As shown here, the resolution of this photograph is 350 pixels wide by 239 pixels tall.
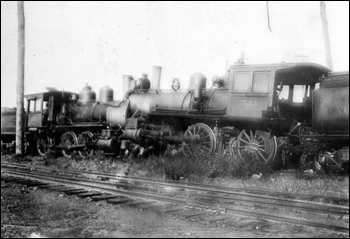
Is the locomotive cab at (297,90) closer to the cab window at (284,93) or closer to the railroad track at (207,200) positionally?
the cab window at (284,93)

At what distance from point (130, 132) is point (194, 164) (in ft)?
12.5

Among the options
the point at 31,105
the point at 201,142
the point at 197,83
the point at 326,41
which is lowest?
the point at 201,142

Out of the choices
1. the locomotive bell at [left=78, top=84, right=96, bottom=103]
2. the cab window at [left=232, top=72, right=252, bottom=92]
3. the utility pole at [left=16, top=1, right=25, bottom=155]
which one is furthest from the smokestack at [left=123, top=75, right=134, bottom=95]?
the cab window at [left=232, top=72, right=252, bottom=92]

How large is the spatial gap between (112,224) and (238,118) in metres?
6.29

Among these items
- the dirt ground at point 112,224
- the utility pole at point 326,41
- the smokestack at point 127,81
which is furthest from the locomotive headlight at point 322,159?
the smokestack at point 127,81

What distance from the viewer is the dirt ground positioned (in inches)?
193

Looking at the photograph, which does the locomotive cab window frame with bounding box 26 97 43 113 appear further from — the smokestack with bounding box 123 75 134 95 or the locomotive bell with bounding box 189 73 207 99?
the locomotive bell with bounding box 189 73 207 99

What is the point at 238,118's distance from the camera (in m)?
10.9

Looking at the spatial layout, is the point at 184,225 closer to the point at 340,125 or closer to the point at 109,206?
the point at 109,206

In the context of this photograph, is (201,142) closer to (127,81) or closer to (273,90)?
(273,90)

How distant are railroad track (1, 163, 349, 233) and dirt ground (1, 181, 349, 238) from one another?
1.03 ft

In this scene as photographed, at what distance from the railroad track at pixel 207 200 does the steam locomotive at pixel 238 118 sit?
108 inches

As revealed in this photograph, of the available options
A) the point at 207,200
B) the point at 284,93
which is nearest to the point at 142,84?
the point at 284,93

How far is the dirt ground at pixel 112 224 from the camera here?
16.1ft
